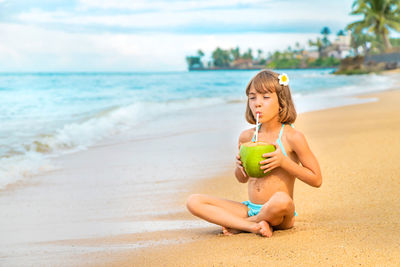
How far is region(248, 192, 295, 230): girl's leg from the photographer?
8.93ft

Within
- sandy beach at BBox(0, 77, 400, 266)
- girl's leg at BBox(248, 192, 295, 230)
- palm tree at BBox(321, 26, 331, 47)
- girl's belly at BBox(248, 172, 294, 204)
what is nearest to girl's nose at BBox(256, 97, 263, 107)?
girl's belly at BBox(248, 172, 294, 204)

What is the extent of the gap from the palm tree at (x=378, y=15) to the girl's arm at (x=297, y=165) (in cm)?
4708

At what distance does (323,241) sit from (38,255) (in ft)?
5.69

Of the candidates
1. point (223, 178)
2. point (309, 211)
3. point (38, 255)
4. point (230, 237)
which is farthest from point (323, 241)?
point (223, 178)

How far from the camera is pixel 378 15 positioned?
4578 cm

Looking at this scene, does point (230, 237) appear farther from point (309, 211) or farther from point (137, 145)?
point (137, 145)

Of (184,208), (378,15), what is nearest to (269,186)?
(184,208)

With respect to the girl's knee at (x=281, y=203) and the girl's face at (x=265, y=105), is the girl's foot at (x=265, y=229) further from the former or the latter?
the girl's face at (x=265, y=105)

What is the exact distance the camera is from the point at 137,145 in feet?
23.1

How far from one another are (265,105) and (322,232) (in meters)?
0.87

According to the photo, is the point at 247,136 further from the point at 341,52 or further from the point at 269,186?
the point at 341,52

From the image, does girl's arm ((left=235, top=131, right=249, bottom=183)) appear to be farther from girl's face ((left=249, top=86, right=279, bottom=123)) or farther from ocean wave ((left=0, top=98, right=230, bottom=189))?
ocean wave ((left=0, top=98, right=230, bottom=189))

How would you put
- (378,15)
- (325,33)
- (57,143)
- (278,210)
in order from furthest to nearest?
(325,33)
(378,15)
(57,143)
(278,210)

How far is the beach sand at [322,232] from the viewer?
7.34 feet
